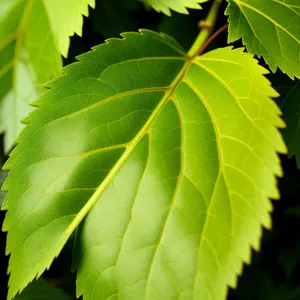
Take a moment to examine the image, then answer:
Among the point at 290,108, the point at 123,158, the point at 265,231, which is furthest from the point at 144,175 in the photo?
the point at 265,231

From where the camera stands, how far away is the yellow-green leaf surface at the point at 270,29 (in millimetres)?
660

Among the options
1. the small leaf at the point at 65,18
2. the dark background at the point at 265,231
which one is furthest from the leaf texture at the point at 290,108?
the small leaf at the point at 65,18

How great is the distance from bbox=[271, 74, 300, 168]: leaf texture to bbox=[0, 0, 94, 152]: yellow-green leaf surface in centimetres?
34

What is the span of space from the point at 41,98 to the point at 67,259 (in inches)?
21.6

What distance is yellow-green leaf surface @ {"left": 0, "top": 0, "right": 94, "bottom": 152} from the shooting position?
0.74 meters

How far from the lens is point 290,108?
718mm

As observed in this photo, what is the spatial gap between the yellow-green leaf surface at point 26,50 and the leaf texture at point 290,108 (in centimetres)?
34

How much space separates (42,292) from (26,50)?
0.48m

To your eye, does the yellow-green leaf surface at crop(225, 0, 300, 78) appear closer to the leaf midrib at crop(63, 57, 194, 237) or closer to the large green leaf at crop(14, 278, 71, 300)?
the leaf midrib at crop(63, 57, 194, 237)

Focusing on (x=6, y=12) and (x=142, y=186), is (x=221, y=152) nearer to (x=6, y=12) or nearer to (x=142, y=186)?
(x=142, y=186)

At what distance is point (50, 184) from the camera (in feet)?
2.01

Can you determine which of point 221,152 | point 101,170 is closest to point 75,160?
point 101,170

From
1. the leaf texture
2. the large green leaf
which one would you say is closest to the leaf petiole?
the leaf texture

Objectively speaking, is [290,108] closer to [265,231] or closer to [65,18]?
[65,18]
